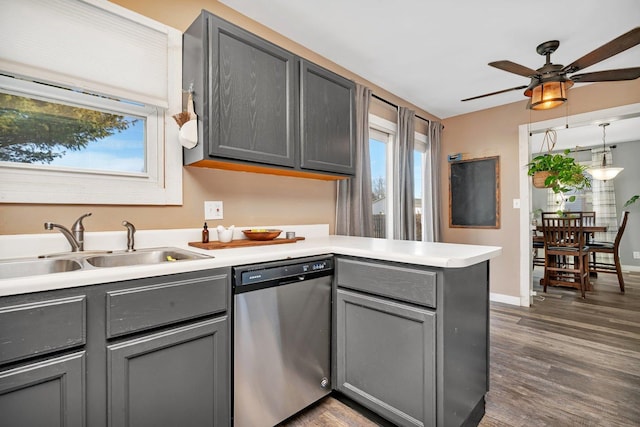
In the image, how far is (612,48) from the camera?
186cm

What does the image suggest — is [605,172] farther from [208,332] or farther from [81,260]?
[81,260]

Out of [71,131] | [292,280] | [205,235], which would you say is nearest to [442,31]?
[292,280]

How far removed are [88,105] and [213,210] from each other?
86 cm

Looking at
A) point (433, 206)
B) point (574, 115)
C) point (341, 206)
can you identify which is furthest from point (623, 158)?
point (341, 206)

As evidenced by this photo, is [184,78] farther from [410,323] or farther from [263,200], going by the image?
[410,323]

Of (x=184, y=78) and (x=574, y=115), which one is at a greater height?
(x=574, y=115)

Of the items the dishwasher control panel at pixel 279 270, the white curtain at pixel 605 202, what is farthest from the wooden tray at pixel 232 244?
the white curtain at pixel 605 202

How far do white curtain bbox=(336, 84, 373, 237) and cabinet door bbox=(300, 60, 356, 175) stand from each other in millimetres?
365

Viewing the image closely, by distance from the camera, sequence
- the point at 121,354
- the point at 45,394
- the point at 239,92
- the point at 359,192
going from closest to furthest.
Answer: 1. the point at 45,394
2. the point at 121,354
3. the point at 239,92
4. the point at 359,192

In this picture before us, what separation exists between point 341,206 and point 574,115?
289 cm

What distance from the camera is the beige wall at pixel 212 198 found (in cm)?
147

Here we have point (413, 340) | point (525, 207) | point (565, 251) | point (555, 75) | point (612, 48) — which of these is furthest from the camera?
point (565, 251)

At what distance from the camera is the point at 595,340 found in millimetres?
2631

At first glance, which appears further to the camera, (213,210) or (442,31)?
(442,31)
